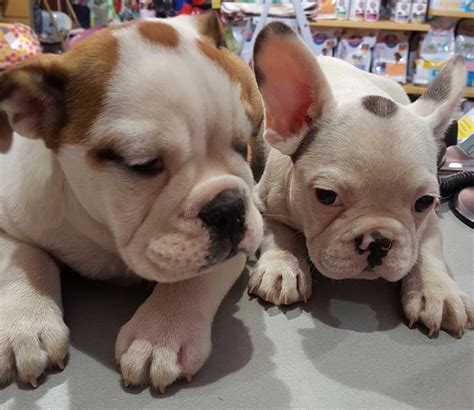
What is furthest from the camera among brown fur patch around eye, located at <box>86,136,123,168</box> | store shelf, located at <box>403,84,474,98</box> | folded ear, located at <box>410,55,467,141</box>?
store shelf, located at <box>403,84,474,98</box>

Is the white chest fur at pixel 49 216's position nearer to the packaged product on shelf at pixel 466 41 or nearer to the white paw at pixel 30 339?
the white paw at pixel 30 339

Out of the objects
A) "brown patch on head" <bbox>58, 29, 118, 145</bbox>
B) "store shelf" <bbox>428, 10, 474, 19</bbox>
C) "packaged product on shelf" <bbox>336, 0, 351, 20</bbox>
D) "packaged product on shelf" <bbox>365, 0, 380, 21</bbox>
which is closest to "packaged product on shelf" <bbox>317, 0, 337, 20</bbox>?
"packaged product on shelf" <bbox>336, 0, 351, 20</bbox>

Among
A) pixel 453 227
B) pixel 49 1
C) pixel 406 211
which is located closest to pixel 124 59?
pixel 406 211

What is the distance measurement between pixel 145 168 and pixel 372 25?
2.71m

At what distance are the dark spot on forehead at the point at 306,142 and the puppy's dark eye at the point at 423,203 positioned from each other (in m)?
0.22

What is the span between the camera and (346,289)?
3.46 ft

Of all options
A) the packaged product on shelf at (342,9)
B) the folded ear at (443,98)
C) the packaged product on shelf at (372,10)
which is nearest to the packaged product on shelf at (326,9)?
the packaged product on shelf at (342,9)

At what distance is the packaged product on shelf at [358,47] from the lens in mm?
3209

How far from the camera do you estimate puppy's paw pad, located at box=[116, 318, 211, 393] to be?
748mm

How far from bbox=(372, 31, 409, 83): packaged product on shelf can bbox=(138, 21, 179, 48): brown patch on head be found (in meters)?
2.66

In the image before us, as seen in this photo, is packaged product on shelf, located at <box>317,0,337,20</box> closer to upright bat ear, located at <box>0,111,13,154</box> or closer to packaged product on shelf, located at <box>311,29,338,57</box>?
packaged product on shelf, located at <box>311,29,338,57</box>

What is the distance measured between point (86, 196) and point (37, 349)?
0.78 feet

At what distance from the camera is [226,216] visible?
2.52 feet

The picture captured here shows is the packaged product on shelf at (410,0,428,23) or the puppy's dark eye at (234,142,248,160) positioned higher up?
the puppy's dark eye at (234,142,248,160)
